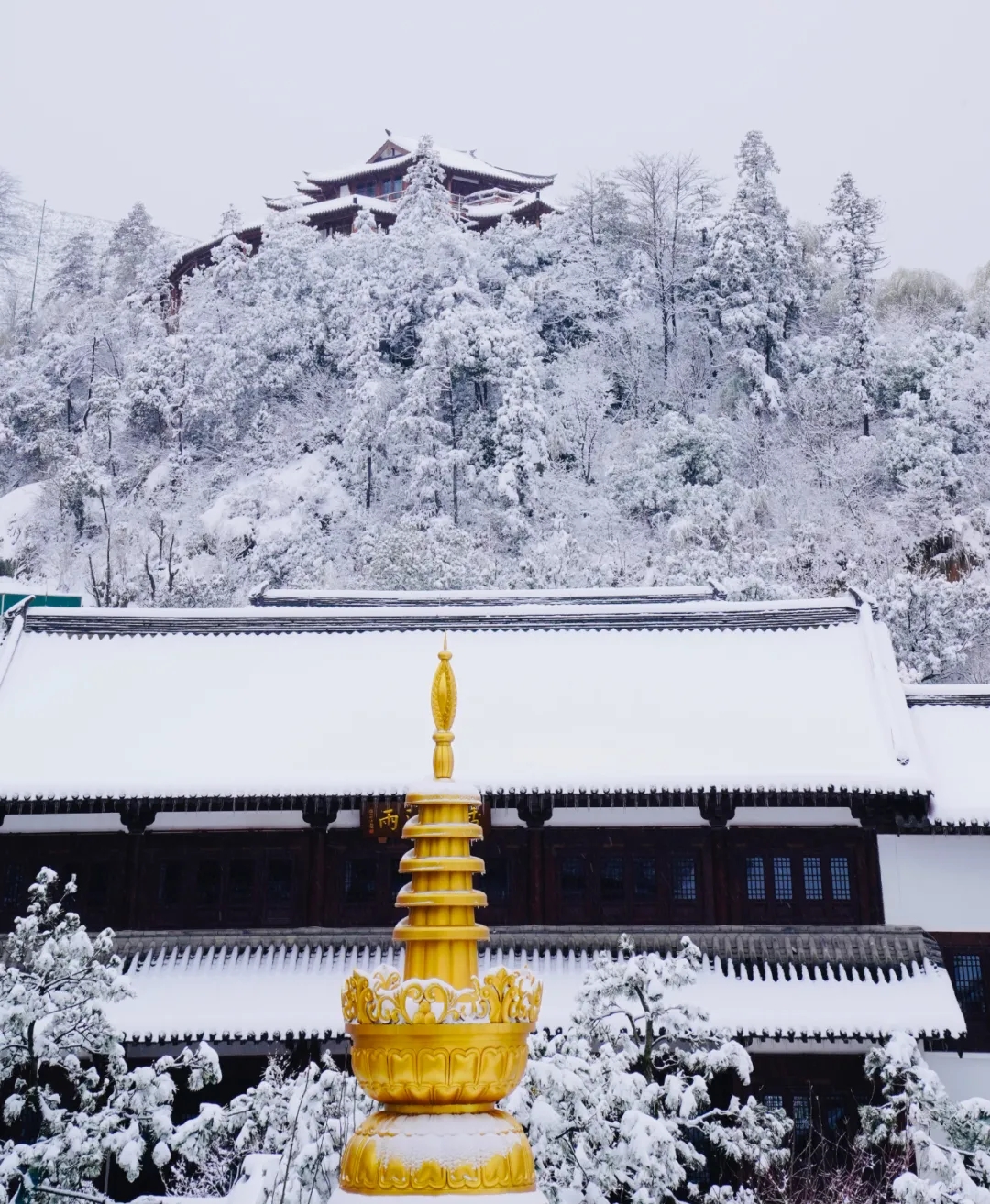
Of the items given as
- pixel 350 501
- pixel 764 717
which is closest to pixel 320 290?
pixel 350 501

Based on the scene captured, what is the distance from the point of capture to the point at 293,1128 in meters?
10.7

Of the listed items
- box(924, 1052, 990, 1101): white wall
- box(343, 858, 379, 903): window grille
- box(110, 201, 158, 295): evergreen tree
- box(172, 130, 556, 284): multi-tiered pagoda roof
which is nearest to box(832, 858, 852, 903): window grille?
box(924, 1052, 990, 1101): white wall

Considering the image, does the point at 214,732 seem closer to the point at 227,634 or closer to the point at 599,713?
→ the point at 227,634

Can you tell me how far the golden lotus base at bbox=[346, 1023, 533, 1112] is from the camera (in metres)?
4.75

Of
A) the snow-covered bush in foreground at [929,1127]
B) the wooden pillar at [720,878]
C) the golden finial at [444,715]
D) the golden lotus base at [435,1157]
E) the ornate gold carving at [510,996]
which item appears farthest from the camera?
the wooden pillar at [720,878]

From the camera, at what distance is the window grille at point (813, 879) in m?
17.2

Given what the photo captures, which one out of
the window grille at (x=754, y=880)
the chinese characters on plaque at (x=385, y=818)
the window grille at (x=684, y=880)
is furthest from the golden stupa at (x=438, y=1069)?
the window grille at (x=754, y=880)

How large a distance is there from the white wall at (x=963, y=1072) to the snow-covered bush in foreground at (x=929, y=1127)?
333cm

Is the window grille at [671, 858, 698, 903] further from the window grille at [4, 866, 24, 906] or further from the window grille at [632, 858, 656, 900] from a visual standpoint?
the window grille at [4, 866, 24, 906]

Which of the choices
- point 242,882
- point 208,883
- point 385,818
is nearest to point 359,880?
point 385,818

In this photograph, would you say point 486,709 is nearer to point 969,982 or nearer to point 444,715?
point 969,982

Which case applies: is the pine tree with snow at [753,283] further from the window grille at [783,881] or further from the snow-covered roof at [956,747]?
the window grille at [783,881]

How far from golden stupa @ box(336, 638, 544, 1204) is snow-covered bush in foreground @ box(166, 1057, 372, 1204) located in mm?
5350

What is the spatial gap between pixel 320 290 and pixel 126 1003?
47472mm
